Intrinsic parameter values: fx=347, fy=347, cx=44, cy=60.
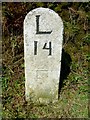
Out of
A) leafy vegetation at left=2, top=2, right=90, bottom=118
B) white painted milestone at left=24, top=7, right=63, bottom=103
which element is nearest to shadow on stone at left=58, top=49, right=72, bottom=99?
leafy vegetation at left=2, top=2, right=90, bottom=118

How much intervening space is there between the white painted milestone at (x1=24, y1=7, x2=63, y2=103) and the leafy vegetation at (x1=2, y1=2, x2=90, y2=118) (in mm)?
183

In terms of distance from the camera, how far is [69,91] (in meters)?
4.88

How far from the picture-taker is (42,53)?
13.6 feet

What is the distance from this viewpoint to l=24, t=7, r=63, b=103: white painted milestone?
3961 millimetres

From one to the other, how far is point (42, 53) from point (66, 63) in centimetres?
124

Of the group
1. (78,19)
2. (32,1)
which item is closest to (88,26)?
(78,19)

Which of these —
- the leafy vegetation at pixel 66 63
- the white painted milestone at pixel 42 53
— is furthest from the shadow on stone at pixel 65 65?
the white painted milestone at pixel 42 53

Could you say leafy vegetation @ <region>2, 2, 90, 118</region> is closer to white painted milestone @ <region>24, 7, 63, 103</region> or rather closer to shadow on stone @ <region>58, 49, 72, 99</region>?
shadow on stone @ <region>58, 49, 72, 99</region>

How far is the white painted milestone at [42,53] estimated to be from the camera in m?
3.96

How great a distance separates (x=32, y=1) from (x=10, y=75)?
1.21 metres

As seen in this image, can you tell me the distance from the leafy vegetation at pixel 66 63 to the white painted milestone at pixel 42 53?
183 mm

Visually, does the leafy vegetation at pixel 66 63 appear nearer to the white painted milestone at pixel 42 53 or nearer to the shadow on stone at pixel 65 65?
the shadow on stone at pixel 65 65

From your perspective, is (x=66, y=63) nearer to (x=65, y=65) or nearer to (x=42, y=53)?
(x=65, y=65)

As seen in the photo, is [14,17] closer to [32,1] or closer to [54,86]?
[32,1]
